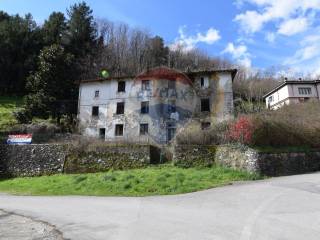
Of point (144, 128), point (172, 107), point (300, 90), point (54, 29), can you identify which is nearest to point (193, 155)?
point (144, 128)

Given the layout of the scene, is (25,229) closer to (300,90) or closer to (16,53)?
(300,90)

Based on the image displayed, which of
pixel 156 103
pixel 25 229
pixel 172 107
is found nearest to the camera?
pixel 25 229

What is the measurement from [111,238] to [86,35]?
55959 mm

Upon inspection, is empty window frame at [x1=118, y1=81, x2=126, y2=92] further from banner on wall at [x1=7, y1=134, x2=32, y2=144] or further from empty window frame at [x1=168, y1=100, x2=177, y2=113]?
banner on wall at [x1=7, y1=134, x2=32, y2=144]

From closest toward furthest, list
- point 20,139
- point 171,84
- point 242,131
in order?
1. point 242,131
2. point 20,139
3. point 171,84

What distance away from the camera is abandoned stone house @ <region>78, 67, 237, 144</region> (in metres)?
39.3

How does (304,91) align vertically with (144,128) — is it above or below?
above

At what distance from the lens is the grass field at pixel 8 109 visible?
139ft

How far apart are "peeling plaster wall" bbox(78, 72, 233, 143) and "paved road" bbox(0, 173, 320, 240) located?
23.4m

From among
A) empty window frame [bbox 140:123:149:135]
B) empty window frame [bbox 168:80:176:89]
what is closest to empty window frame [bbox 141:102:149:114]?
empty window frame [bbox 140:123:149:135]

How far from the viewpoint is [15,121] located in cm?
4347

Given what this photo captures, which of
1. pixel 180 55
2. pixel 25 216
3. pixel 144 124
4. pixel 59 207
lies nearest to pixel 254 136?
pixel 59 207

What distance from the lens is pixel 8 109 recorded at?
52000 mm

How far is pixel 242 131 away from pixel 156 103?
62.5 ft
